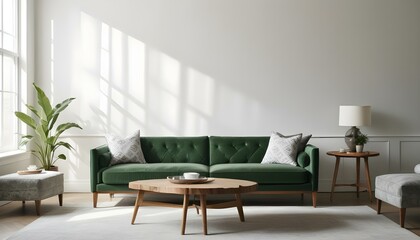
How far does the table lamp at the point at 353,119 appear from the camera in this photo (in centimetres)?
687

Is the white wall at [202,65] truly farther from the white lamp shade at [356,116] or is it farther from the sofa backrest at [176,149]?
the white lamp shade at [356,116]

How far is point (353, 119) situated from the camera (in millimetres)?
6871

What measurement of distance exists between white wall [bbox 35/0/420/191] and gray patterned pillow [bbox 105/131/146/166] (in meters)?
0.61

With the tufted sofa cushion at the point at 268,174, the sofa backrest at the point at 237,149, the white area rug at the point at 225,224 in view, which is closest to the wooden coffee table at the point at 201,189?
the white area rug at the point at 225,224

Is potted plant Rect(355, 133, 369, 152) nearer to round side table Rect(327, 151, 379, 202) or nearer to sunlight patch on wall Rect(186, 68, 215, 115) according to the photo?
round side table Rect(327, 151, 379, 202)

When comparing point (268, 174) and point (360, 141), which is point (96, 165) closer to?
point (268, 174)

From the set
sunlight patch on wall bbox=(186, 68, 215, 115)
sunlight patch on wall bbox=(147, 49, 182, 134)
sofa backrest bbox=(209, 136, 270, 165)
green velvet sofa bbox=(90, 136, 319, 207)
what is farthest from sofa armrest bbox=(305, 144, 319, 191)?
sunlight patch on wall bbox=(147, 49, 182, 134)

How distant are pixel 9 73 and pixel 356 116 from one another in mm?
4231

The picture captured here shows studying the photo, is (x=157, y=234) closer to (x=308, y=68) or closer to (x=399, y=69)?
(x=308, y=68)

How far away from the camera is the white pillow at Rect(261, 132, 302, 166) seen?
6609 mm

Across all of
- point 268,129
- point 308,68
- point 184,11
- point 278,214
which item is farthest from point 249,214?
point 184,11

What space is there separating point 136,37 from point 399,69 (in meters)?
3.48

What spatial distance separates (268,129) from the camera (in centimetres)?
745

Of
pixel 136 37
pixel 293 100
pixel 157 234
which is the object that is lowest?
pixel 157 234
